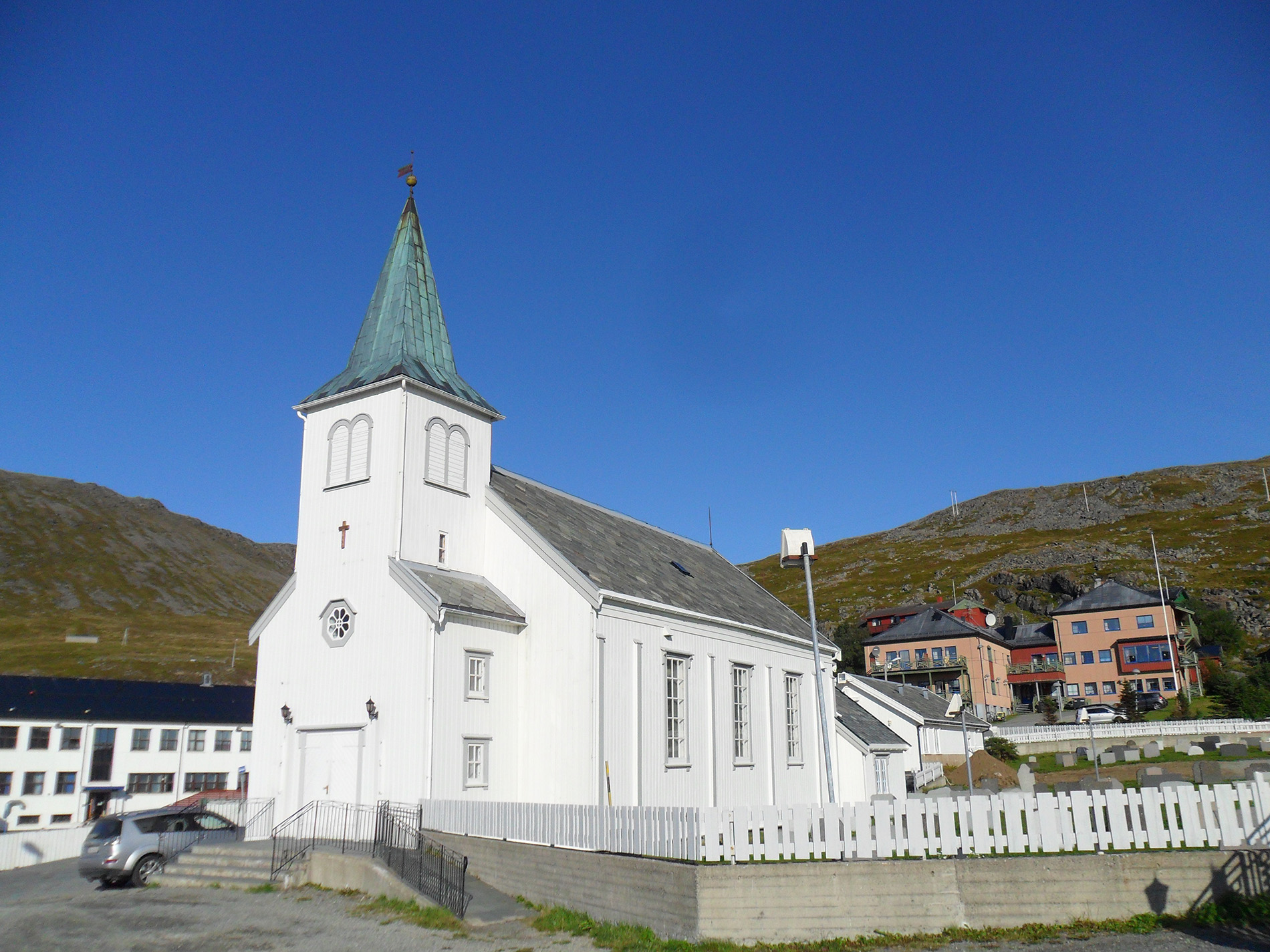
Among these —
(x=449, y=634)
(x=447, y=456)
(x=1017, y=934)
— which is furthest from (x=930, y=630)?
(x=1017, y=934)

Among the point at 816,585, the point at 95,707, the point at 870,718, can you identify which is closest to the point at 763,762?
the point at 870,718

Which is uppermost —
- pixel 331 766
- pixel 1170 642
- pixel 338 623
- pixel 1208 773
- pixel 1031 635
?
pixel 1031 635

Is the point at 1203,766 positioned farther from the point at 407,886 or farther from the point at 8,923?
the point at 8,923

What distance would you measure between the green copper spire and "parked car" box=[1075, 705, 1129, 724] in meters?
40.3

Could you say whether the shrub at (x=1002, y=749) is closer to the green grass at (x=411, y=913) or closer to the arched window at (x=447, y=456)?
the arched window at (x=447, y=456)

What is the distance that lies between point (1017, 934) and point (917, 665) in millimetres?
72105

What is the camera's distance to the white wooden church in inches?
778

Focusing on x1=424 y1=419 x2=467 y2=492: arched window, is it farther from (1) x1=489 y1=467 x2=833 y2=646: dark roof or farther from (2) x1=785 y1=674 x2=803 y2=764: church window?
(2) x1=785 y1=674 x2=803 y2=764: church window

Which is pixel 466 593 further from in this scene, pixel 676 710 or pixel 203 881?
pixel 203 881

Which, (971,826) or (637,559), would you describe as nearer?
(971,826)

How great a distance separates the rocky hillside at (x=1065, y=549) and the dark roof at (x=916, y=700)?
1987 inches

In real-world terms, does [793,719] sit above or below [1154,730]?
above

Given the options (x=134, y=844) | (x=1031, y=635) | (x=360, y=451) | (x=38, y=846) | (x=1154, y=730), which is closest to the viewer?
(x=134, y=844)

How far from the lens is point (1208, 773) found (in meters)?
29.6
